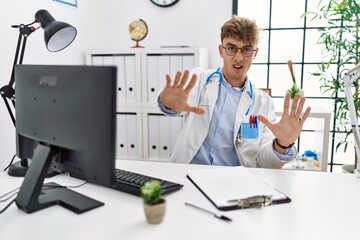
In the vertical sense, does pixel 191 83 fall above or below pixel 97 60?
below

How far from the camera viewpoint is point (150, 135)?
2682 millimetres

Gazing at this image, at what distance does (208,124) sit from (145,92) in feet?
3.47

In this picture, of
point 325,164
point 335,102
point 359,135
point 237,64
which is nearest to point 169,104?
point 237,64

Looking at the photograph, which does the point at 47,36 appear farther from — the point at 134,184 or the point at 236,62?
the point at 236,62

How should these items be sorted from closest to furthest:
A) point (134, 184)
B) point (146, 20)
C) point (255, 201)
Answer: point (255, 201), point (134, 184), point (146, 20)

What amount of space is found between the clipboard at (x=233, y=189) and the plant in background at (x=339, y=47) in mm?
1546

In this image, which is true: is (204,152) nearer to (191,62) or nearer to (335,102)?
(191,62)

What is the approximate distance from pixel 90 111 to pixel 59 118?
14 cm

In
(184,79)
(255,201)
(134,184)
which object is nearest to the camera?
(255,201)

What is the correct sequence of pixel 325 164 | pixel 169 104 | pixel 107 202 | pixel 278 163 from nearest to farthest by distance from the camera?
pixel 107 202 → pixel 169 104 → pixel 278 163 → pixel 325 164

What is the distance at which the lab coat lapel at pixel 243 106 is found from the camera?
1648mm

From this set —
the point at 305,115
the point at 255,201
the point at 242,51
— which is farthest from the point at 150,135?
the point at 255,201

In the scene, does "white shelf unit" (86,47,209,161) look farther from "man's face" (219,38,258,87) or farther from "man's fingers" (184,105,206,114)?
"man's fingers" (184,105,206,114)

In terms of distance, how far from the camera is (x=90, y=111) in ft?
2.73
